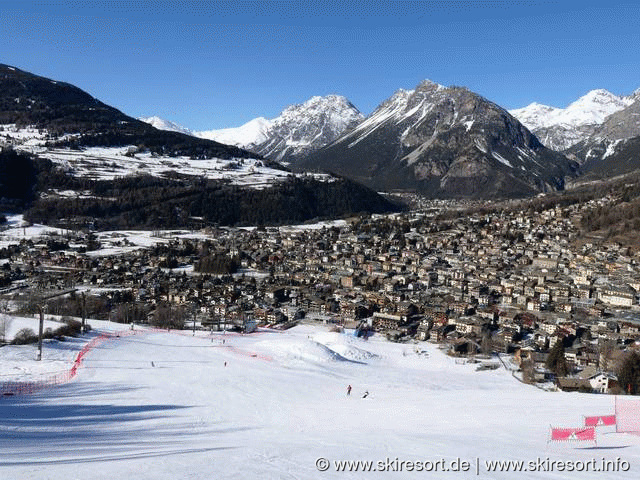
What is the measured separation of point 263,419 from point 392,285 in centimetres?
3569

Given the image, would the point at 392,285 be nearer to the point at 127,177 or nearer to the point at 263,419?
the point at 263,419

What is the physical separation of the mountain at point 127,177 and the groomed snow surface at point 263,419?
7224 cm

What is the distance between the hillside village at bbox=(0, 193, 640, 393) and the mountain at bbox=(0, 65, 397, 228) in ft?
65.9

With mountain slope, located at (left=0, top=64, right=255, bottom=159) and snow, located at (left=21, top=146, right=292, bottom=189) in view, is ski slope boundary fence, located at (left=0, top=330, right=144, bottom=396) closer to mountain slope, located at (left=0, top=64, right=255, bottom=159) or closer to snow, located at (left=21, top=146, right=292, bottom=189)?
snow, located at (left=21, top=146, right=292, bottom=189)

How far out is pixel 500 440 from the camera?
34.6 ft

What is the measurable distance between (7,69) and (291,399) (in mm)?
196779

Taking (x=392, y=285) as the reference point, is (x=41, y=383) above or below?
above

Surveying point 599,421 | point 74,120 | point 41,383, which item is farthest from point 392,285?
point 74,120

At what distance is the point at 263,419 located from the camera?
13617 mm

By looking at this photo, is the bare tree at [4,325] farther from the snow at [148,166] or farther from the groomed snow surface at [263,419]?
the snow at [148,166]

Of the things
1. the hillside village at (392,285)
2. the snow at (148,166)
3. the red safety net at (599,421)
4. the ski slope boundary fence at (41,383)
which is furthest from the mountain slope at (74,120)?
the red safety net at (599,421)

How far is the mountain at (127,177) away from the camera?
95.4m

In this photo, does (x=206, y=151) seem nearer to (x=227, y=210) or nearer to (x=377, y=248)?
(x=227, y=210)

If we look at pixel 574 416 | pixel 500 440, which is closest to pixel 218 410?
pixel 500 440
